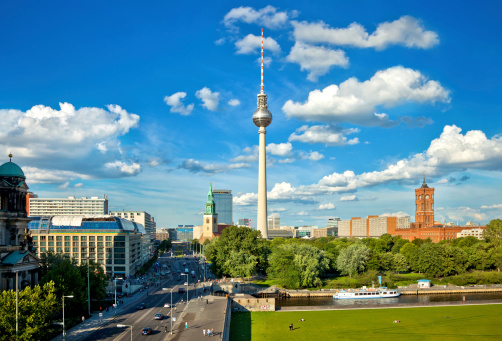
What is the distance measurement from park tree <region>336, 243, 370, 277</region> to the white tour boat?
59.9ft

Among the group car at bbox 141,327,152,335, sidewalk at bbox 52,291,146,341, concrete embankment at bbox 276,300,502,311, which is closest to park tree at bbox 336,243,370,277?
concrete embankment at bbox 276,300,502,311

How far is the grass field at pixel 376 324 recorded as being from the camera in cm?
7025

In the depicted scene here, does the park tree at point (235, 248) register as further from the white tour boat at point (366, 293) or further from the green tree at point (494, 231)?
the green tree at point (494, 231)

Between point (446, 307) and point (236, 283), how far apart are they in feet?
162

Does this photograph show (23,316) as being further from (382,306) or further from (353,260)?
(353,260)

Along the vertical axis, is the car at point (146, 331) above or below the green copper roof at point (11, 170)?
below

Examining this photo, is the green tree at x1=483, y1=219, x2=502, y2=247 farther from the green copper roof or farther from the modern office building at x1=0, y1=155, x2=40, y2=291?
the green copper roof

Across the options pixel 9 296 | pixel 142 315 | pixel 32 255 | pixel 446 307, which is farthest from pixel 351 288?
pixel 9 296

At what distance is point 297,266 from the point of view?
121125 mm

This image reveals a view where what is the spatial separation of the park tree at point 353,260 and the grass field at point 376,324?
4070 cm

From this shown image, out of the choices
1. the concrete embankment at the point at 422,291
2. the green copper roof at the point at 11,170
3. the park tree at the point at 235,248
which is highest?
the green copper roof at the point at 11,170

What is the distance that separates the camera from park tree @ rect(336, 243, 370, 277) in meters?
134

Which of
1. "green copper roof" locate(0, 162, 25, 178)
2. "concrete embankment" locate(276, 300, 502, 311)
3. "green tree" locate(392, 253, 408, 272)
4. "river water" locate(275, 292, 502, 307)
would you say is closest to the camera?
"green copper roof" locate(0, 162, 25, 178)

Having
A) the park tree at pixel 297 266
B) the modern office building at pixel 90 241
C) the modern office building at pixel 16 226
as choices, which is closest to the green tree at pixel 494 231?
the park tree at pixel 297 266
